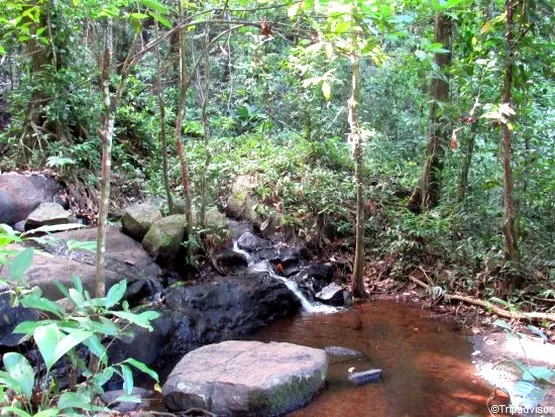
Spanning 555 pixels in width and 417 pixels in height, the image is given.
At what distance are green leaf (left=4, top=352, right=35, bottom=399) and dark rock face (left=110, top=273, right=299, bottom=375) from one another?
11.8 ft

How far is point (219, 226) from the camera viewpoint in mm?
7469

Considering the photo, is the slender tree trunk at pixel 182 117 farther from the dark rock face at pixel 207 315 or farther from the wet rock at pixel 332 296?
the wet rock at pixel 332 296

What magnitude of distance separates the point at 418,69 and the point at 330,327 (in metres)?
4.14

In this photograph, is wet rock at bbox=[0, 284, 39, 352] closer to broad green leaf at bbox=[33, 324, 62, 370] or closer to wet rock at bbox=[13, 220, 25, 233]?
wet rock at bbox=[13, 220, 25, 233]

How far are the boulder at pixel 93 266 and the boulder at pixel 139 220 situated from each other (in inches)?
5.8

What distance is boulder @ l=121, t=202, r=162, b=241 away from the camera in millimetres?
7211

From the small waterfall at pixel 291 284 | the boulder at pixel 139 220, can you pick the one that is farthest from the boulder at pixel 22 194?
the small waterfall at pixel 291 284

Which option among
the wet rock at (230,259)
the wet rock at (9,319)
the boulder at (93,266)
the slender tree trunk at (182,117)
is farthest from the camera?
the wet rock at (230,259)

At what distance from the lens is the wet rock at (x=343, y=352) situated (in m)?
5.72

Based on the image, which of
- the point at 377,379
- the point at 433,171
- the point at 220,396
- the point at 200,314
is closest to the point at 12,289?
the point at 220,396

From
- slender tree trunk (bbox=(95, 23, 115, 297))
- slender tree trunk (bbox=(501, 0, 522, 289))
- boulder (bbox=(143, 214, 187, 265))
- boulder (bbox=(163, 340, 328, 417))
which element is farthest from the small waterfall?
slender tree trunk (bbox=(95, 23, 115, 297))

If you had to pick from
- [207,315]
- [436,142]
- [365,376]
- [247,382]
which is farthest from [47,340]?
[436,142]

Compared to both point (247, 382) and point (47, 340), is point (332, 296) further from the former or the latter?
point (47, 340)

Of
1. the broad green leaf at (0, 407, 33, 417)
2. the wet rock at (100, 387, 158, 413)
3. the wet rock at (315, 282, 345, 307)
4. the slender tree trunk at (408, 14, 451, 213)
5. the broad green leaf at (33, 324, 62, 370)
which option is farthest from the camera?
the slender tree trunk at (408, 14, 451, 213)
